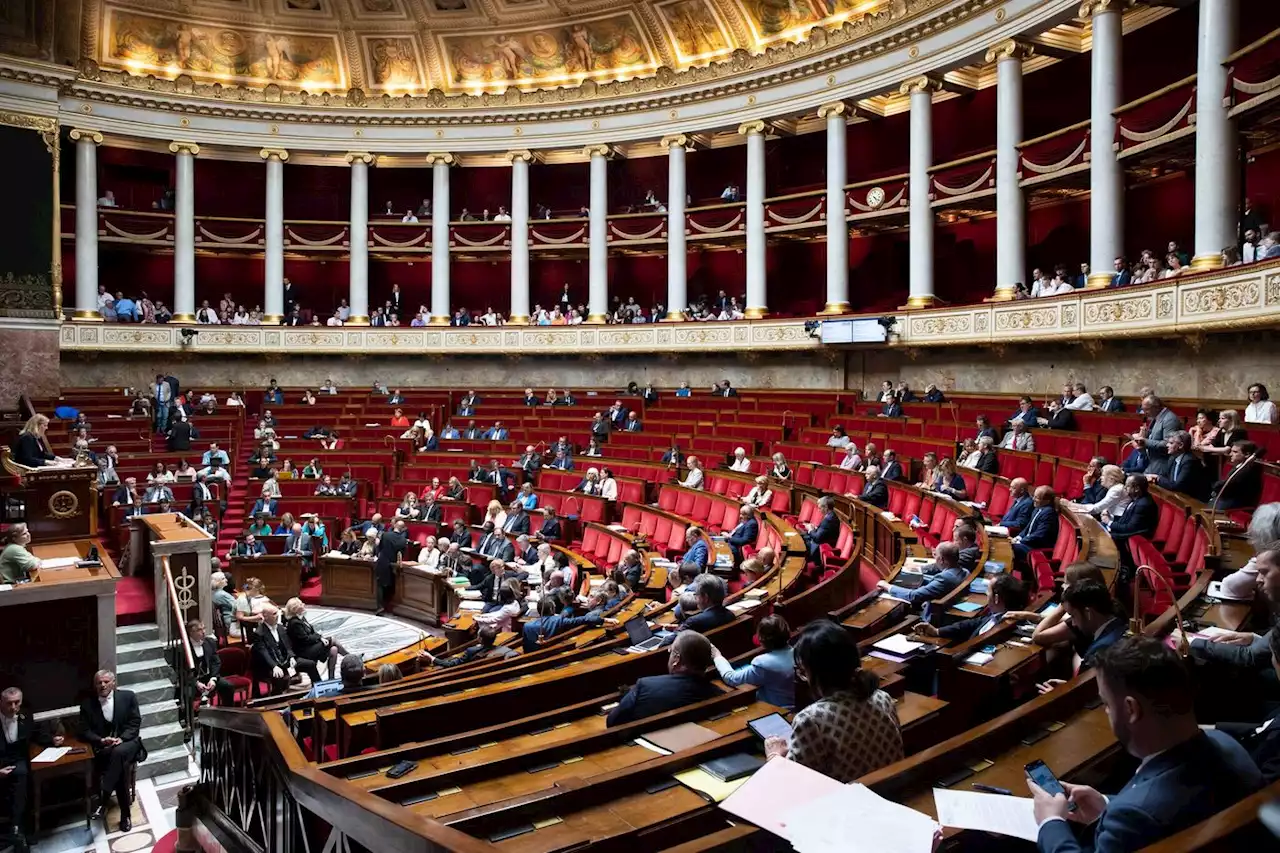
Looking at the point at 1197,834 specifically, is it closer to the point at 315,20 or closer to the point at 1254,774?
the point at 1254,774

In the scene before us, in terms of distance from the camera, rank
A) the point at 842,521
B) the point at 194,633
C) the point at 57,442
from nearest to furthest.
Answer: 1. the point at 194,633
2. the point at 842,521
3. the point at 57,442

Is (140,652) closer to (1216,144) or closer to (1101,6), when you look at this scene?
(1216,144)

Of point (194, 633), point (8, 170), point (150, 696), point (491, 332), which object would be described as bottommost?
point (150, 696)

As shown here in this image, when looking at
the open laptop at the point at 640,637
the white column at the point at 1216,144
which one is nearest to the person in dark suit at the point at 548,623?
the open laptop at the point at 640,637

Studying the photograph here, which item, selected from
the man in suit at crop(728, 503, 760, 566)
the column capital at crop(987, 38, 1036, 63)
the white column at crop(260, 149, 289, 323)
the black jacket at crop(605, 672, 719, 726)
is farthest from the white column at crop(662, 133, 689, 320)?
the black jacket at crop(605, 672, 719, 726)

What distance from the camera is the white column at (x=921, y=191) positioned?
19484mm

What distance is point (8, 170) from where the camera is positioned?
810 inches

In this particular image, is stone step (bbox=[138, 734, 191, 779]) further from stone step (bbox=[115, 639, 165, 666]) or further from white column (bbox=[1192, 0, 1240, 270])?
white column (bbox=[1192, 0, 1240, 270])

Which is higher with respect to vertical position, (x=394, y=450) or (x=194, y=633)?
(x=394, y=450)

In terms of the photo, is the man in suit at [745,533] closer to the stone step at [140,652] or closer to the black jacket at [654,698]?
the black jacket at [654,698]

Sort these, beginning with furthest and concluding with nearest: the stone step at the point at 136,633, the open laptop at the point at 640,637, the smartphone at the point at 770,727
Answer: the stone step at the point at 136,633
the open laptop at the point at 640,637
the smartphone at the point at 770,727

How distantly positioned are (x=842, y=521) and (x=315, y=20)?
2320 centimetres

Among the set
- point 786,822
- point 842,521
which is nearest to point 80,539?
point 842,521

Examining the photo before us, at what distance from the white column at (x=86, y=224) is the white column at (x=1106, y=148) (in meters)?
24.4
